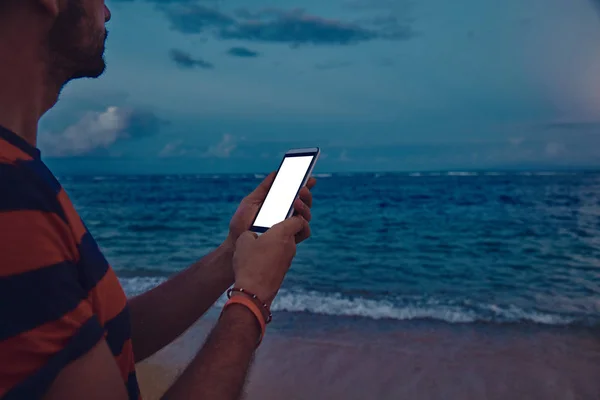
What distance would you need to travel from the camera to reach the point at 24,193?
2.61ft

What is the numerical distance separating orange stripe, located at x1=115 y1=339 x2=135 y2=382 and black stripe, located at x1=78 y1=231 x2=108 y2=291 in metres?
0.19

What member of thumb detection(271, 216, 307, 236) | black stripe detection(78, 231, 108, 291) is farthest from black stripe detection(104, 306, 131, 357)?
thumb detection(271, 216, 307, 236)

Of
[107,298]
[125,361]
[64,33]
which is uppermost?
[64,33]

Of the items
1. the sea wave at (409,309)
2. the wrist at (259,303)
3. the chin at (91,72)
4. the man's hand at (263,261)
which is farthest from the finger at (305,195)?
the sea wave at (409,309)

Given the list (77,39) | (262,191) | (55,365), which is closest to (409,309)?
(262,191)

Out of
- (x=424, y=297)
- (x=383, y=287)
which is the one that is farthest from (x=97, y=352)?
(x=383, y=287)

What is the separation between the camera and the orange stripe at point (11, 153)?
0.82 m

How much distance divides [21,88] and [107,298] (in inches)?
18.1

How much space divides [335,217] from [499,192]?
43.0ft

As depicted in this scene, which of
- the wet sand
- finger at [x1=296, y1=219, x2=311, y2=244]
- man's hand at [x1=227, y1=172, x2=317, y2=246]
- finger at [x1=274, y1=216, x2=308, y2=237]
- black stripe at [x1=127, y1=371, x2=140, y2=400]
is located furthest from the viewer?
the wet sand

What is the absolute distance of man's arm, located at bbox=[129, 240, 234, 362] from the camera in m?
1.57

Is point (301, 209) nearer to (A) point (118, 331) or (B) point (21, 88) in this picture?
(A) point (118, 331)

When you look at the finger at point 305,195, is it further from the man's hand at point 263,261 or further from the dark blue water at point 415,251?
the dark blue water at point 415,251

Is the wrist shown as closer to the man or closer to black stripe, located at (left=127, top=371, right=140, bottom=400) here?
the man
